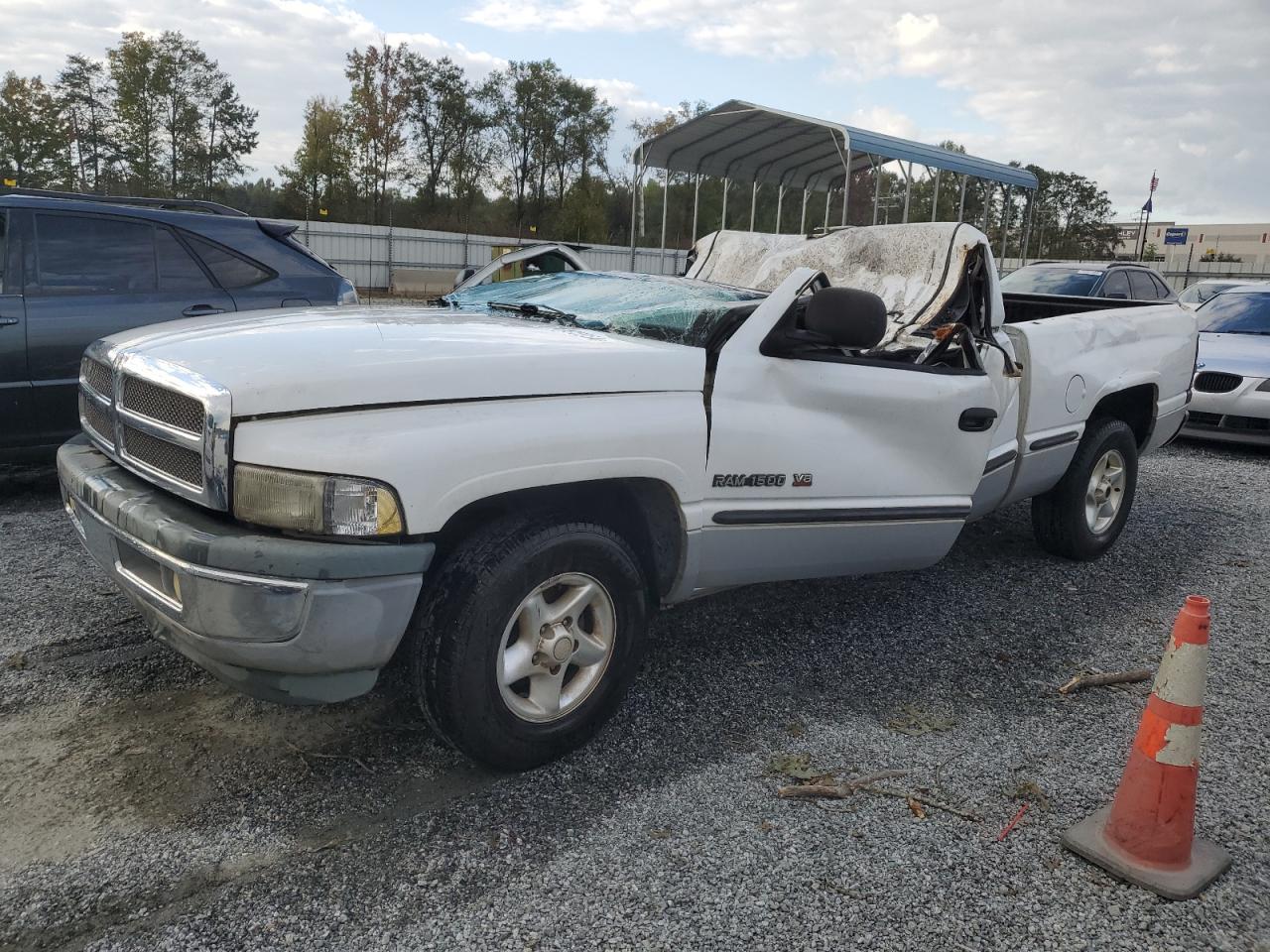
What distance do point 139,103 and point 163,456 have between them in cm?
4994

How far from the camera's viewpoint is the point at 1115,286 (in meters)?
10.9

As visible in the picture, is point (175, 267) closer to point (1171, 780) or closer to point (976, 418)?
point (976, 418)

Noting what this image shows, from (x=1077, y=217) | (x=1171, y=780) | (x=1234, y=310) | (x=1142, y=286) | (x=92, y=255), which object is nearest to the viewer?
(x=1171, y=780)

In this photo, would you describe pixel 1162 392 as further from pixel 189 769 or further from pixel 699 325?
pixel 189 769

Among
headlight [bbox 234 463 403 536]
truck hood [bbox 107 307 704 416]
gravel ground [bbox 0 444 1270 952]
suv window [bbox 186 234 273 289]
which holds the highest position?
suv window [bbox 186 234 273 289]

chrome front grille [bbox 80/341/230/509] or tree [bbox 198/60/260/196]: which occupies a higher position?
tree [bbox 198/60/260/196]

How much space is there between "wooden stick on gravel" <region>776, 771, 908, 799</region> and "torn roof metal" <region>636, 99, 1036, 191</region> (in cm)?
843

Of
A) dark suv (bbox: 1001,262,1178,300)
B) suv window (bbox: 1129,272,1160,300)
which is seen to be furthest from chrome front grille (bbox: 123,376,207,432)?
suv window (bbox: 1129,272,1160,300)

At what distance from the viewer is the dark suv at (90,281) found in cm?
499

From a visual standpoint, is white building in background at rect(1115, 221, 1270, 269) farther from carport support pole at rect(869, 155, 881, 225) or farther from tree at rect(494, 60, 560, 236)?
carport support pole at rect(869, 155, 881, 225)

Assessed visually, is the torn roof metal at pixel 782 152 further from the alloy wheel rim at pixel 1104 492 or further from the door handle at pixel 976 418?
the door handle at pixel 976 418

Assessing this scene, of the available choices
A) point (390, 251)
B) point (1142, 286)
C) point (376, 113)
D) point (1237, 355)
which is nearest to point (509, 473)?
point (1237, 355)

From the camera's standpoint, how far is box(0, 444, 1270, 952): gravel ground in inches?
84.9

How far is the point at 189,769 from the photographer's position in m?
2.68
